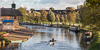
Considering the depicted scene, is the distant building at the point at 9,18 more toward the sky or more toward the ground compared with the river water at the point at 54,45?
more toward the sky

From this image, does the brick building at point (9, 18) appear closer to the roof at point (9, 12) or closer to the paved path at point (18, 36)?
the roof at point (9, 12)

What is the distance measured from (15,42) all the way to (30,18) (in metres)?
115

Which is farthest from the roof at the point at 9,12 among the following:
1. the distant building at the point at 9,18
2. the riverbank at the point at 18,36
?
the riverbank at the point at 18,36

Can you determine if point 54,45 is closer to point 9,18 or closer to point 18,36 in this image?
point 18,36

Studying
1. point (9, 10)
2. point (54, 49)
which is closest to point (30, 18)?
point (9, 10)

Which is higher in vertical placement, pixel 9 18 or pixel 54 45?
pixel 9 18

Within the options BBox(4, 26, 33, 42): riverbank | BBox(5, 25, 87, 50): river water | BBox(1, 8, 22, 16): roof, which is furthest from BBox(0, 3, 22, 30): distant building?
BBox(5, 25, 87, 50): river water

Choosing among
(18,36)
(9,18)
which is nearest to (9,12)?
(9,18)

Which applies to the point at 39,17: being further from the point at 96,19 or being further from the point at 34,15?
the point at 96,19

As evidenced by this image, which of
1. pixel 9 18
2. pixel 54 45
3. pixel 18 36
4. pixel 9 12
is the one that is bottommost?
pixel 54 45

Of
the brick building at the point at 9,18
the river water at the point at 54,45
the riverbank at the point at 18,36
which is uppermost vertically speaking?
the brick building at the point at 9,18

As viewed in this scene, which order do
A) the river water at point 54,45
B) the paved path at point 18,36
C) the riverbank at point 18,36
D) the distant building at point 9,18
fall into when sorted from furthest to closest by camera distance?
the distant building at point 9,18
the paved path at point 18,36
the riverbank at point 18,36
the river water at point 54,45

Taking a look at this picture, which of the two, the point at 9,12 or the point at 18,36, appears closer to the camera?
the point at 18,36

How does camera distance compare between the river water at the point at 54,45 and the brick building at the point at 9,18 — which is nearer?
the river water at the point at 54,45
